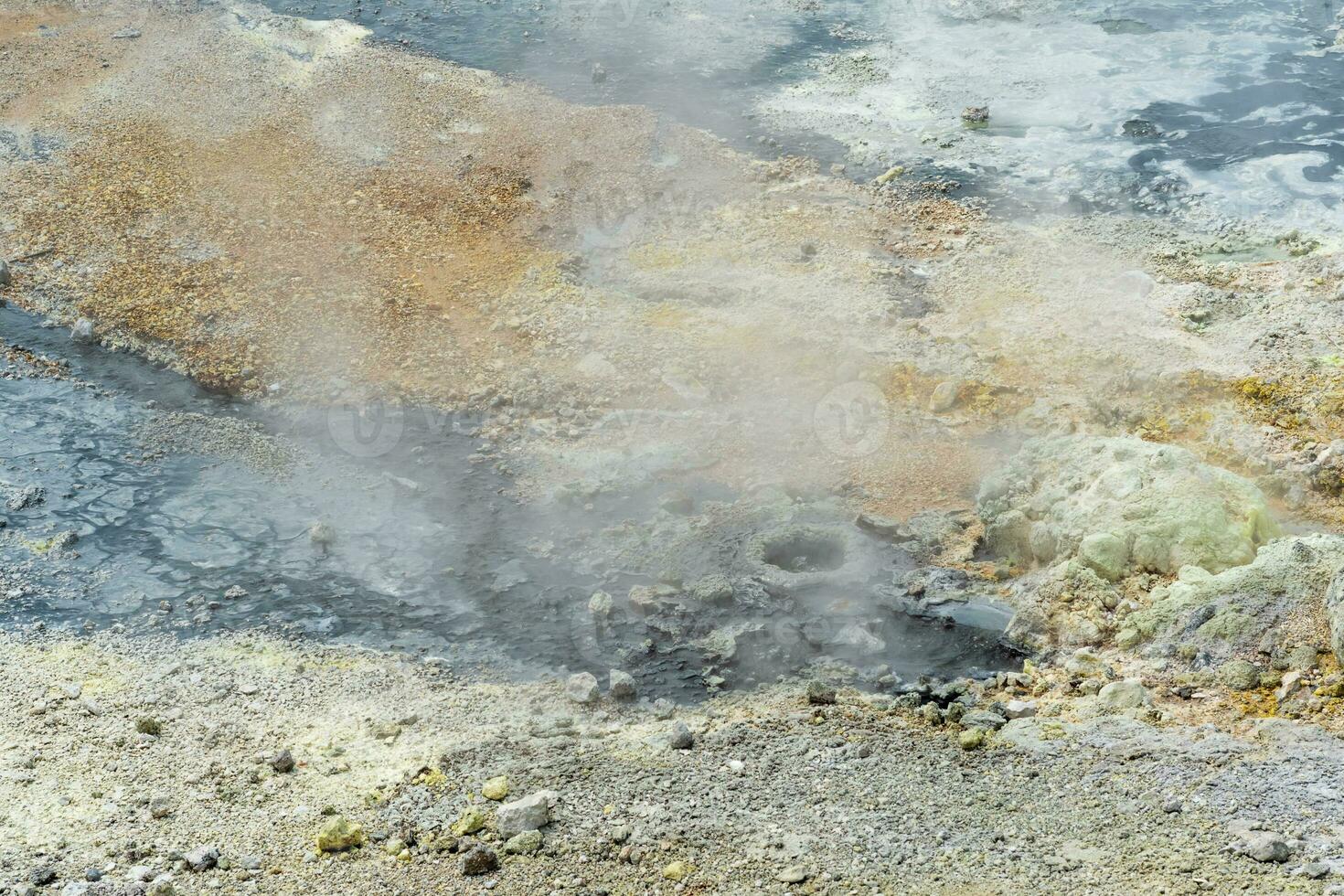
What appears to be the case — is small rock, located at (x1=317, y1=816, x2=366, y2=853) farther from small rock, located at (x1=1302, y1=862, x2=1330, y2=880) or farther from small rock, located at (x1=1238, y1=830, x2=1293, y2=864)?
small rock, located at (x1=1302, y1=862, x2=1330, y2=880)

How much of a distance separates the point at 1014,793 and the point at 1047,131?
996 centimetres

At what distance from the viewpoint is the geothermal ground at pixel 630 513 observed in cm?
517

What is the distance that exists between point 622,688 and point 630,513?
6.55 feet

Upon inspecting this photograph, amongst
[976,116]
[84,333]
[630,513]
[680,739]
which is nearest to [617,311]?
[630,513]

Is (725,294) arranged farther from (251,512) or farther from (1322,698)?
(1322,698)

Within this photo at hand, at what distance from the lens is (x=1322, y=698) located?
223 inches

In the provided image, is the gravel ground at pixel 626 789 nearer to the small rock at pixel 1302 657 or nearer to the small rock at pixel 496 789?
the small rock at pixel 496 789

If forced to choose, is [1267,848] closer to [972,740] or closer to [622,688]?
[972,740]

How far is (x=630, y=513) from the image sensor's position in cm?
840

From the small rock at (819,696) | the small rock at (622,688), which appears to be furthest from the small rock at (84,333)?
the small rock at (819,696)

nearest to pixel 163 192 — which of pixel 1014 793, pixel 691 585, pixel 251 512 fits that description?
pixel 251 512

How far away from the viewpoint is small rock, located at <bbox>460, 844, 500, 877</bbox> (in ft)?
16.1

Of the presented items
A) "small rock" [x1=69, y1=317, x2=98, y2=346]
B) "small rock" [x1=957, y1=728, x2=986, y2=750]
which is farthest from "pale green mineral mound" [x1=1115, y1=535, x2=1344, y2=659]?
"small rock" [x1=69, y1=317, x2=98, y2=346]

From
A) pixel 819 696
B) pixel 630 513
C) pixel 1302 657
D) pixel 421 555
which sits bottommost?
pixel 421 555
